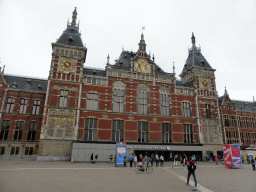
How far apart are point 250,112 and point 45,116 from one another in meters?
47.7

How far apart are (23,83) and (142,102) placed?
908 inches

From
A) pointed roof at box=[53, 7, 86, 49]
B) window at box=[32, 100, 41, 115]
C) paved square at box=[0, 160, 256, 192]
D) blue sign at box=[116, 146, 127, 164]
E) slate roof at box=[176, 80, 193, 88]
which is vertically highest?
pointed roof at box=[53, 7, 86, 49]

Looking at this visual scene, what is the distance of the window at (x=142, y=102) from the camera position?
32156 mm

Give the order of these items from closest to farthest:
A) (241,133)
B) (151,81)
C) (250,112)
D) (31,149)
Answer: (31,149) < (151,81) < (241,133) < (250,112)

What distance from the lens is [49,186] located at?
9242 mm

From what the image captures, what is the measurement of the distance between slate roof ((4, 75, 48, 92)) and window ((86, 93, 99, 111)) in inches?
423

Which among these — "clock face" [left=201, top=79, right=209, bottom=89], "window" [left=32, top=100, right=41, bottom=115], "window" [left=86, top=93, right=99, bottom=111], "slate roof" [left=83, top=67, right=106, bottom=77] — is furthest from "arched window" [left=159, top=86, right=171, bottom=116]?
"window" [left=32, top=100, right=41, bottom=115]

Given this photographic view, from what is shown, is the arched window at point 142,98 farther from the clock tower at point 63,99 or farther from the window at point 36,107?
the window at point 36,107

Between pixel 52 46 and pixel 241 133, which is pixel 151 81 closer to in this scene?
pixel 52 46

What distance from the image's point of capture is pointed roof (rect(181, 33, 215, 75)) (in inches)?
1547

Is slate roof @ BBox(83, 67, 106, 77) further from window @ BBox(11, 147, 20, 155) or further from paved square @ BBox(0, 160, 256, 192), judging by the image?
paved square @ BBox(0, 160, 256, 192)

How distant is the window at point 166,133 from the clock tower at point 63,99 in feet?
49.6

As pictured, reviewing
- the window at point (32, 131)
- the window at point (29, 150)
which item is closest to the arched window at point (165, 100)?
the window at point (32, 131)

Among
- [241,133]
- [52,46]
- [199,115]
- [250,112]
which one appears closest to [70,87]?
[52,46]
